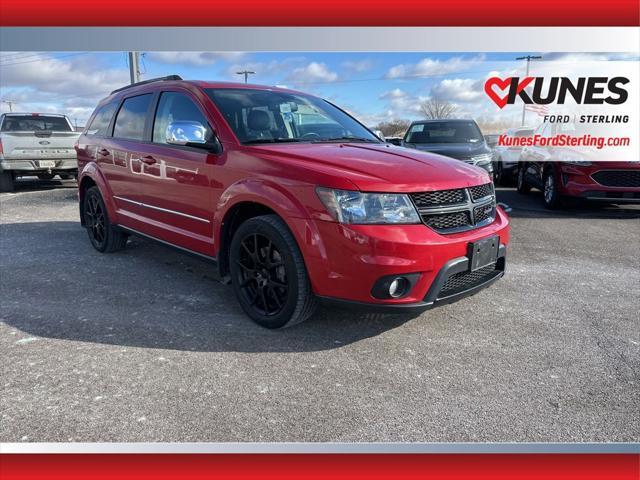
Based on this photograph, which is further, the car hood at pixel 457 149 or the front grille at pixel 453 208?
the car hood at pixel 457 149

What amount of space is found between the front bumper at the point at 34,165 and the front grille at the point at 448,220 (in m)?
9.38

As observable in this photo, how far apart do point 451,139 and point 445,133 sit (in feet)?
0.82

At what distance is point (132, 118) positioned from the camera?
4758mm

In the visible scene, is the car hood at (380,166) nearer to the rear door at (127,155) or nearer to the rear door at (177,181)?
the rear door at (177,181)

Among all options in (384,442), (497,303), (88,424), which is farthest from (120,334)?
(497,303)

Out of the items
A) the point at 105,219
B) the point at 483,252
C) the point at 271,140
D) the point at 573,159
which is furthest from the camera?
the point at 573,159

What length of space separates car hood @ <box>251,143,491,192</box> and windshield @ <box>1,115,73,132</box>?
33.2ft

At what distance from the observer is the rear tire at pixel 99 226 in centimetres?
538

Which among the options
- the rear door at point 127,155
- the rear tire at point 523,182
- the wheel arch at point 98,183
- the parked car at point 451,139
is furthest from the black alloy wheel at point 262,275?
the rear tire at point 523,182

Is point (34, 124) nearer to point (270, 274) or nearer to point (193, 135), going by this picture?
point (193, 135)

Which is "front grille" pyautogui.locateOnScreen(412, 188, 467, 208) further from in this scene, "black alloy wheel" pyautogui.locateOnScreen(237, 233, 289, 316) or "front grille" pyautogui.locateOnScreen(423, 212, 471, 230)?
"black alloy wheel" pyautogui.locateOnScreen(237, 233, 289, 316)

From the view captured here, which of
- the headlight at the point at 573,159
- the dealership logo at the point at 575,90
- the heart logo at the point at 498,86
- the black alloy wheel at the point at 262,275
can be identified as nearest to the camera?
the black alloy wheel at the point at 262,275

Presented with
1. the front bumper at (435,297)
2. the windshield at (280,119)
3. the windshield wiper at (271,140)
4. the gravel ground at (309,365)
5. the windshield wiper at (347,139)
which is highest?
the windshield at (280,119)

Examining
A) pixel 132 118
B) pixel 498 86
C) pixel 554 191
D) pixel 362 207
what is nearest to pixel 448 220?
pixel 362 207
